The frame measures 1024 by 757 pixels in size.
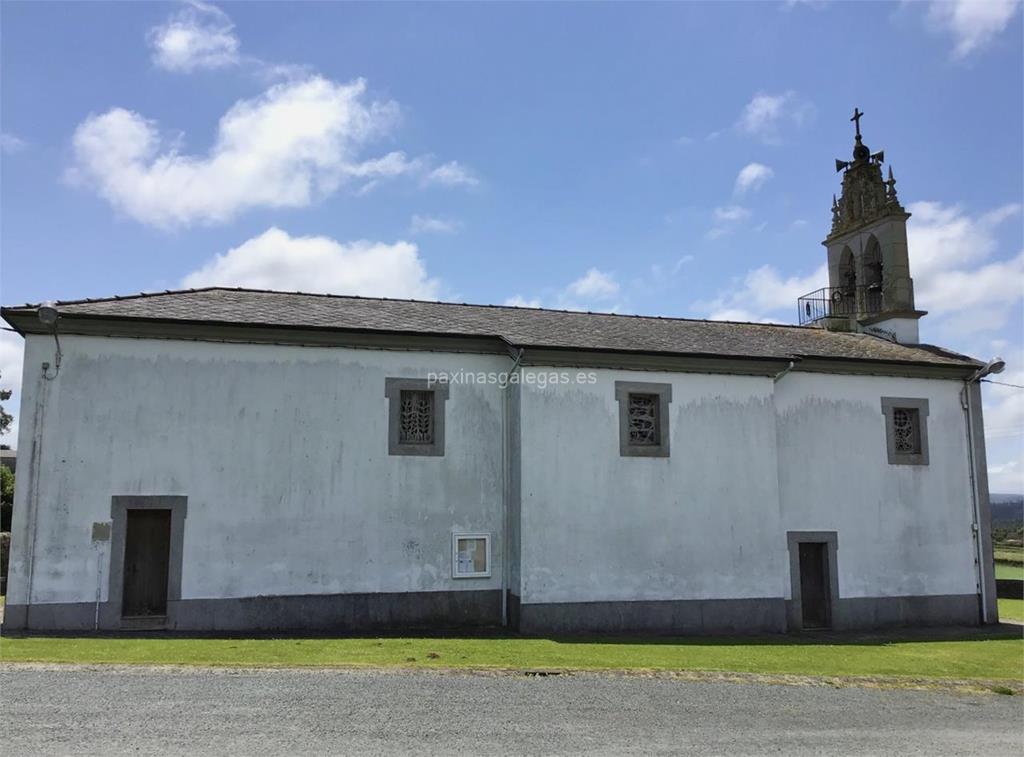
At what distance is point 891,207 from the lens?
19891mm

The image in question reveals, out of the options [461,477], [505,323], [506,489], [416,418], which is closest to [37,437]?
[416,418]

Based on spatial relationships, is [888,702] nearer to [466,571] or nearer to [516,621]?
[516,621]

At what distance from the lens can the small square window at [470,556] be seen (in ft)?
47.8

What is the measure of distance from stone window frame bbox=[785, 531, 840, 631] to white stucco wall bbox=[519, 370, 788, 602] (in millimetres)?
761

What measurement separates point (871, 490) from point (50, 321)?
647 inches

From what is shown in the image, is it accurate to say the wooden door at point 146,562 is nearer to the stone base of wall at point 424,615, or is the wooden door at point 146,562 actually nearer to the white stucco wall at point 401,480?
the stone base of wall at point 424,615

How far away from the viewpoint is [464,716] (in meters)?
7.97

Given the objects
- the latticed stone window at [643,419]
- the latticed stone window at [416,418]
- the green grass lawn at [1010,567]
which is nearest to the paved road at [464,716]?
the latticed stone window at [416,418]

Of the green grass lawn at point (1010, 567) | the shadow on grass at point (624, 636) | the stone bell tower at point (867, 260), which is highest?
the stone bell tower at point (867, 260)

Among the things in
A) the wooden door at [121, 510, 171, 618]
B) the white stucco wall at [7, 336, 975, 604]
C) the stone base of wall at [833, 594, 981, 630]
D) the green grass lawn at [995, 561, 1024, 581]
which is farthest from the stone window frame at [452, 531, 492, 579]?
the green grass lawn at [995, 561, 1024, 581]

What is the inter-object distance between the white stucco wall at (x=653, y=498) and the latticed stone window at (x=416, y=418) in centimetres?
187

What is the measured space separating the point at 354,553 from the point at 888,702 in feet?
28.8

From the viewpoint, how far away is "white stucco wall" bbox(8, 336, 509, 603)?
42.9 feet

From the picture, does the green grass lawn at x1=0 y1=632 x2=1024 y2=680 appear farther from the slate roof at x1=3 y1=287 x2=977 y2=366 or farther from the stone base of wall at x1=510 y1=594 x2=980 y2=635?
the slate roof at x1=3 y1=287 x2=977 y2=366
